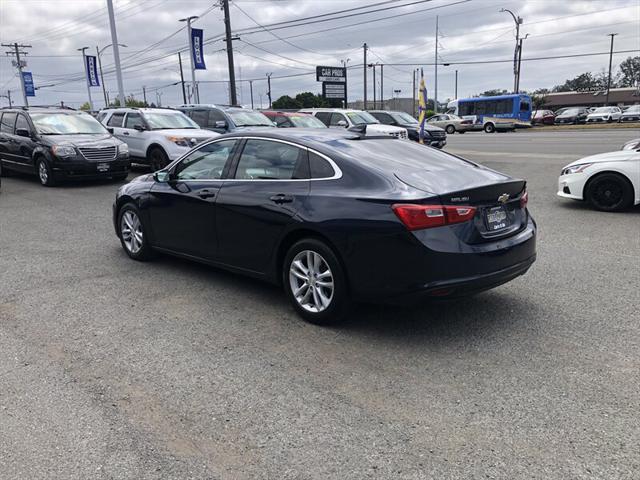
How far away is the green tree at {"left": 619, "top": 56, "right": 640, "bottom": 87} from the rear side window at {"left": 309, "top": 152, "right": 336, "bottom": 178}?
5140 inches

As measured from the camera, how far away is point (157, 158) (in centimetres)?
1444

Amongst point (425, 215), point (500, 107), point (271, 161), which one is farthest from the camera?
point (500, 107)

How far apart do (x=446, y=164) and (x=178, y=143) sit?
10.3 metres

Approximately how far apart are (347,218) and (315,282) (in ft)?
2.15

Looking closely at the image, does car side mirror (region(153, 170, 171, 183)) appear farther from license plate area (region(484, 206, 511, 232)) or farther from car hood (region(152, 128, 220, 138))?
car hood (region(152, 128, 220, 138))

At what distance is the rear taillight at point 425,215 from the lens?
4.00 metres

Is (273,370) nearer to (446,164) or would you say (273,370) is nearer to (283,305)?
(283,305)

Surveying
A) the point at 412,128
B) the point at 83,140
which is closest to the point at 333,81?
the point at 412,128

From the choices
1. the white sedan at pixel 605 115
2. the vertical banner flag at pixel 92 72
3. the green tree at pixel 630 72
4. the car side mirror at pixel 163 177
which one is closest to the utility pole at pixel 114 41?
the vertical banner flag at pixel 92 72

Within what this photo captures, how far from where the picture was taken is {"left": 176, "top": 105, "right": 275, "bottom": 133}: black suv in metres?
15.7

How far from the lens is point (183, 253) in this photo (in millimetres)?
5922

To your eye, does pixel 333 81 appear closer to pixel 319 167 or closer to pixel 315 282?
pixel 319 167

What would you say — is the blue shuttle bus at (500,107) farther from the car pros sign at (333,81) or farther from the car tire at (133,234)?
the car tire at (133,234)

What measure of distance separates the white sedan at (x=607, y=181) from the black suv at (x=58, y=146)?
32.8ft
